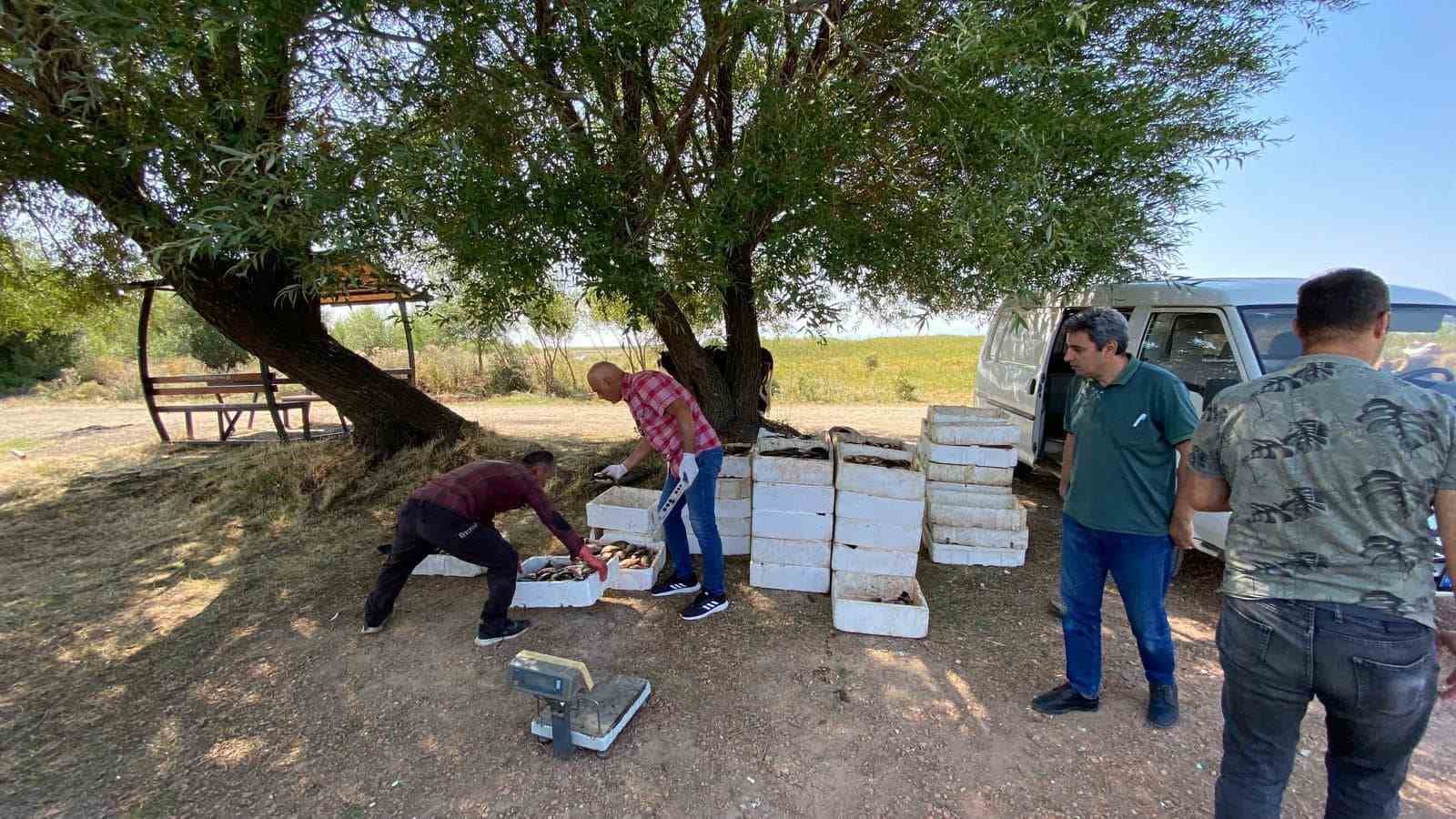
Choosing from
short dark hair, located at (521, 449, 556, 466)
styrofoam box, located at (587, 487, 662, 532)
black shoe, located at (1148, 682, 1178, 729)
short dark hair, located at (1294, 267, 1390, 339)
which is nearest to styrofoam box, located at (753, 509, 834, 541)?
styrofoam box, located at (587, 487, 662, 532)

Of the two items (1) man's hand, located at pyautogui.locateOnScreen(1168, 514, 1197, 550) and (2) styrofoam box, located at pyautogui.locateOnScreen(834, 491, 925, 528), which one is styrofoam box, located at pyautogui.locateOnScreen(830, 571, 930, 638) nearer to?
(2) styrofoam box, located at pyautogui.locateOnScreen(834, 491, 925, 528)

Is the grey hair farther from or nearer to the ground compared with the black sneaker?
farther from the ground

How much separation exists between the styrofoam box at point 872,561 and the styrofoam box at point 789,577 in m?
0.16

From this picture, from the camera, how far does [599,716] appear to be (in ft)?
8.66

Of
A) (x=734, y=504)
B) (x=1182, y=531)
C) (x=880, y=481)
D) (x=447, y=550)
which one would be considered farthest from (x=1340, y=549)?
(x=447, y=550)

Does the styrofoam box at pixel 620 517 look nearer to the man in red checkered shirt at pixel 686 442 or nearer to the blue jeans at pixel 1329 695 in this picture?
the man in red checkered shirt at pixel 686 442

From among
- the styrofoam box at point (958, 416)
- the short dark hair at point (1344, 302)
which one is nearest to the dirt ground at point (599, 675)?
the styrofoam box at point (958, 416)

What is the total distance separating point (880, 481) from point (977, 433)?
1327mm

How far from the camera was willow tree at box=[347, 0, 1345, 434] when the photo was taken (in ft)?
10.2

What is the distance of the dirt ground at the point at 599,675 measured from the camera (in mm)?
2412

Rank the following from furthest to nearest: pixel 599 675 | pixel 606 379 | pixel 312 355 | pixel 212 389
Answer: pixel 212 389, pixel 312 355, pixel 606 379, pixel 599 675

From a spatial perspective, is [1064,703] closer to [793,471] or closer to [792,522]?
[792,522]

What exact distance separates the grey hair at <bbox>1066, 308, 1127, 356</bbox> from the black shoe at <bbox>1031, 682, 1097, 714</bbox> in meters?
1.65

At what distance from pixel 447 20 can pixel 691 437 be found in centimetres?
262
